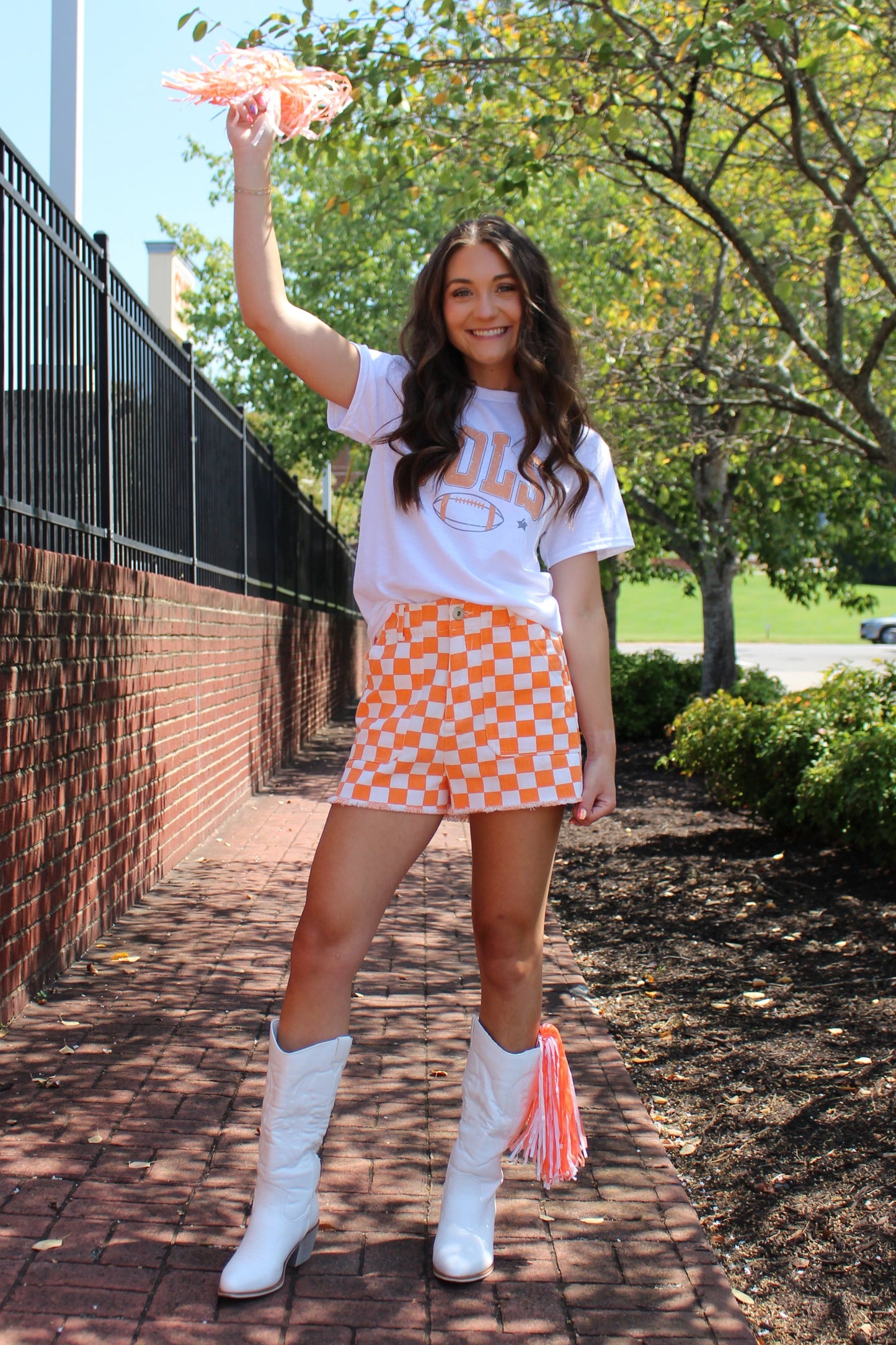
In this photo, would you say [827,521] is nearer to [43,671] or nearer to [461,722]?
[43,671]

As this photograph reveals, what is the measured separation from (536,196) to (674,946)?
13.1m

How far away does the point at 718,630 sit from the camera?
14781mm

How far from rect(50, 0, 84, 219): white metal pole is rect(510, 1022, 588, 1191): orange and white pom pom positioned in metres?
4.99

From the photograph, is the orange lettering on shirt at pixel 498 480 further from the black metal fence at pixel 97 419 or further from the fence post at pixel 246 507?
the fence post at pixel 246 507

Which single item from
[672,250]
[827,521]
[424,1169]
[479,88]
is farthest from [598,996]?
[827,521]

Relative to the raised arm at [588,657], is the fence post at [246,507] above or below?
above

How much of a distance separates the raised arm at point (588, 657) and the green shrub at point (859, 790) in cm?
394

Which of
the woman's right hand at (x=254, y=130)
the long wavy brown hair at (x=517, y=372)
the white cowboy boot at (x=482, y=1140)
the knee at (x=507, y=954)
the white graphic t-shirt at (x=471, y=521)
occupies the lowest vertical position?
the white cowboy boot at (x=482, y=1140)


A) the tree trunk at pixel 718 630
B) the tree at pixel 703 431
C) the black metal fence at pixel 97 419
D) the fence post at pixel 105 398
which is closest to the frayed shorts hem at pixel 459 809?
the black metal fence at pixel 97 419

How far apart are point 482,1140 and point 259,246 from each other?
72.0 inches

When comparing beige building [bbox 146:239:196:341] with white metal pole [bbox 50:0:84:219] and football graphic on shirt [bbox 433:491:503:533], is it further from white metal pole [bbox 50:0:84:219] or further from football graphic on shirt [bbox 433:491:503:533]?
football graphic on shirt [bbox 433:491:503:533]

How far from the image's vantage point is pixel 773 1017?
466 centimetres

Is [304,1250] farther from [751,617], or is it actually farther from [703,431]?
[751,617]

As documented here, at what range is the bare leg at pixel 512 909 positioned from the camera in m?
2.57
